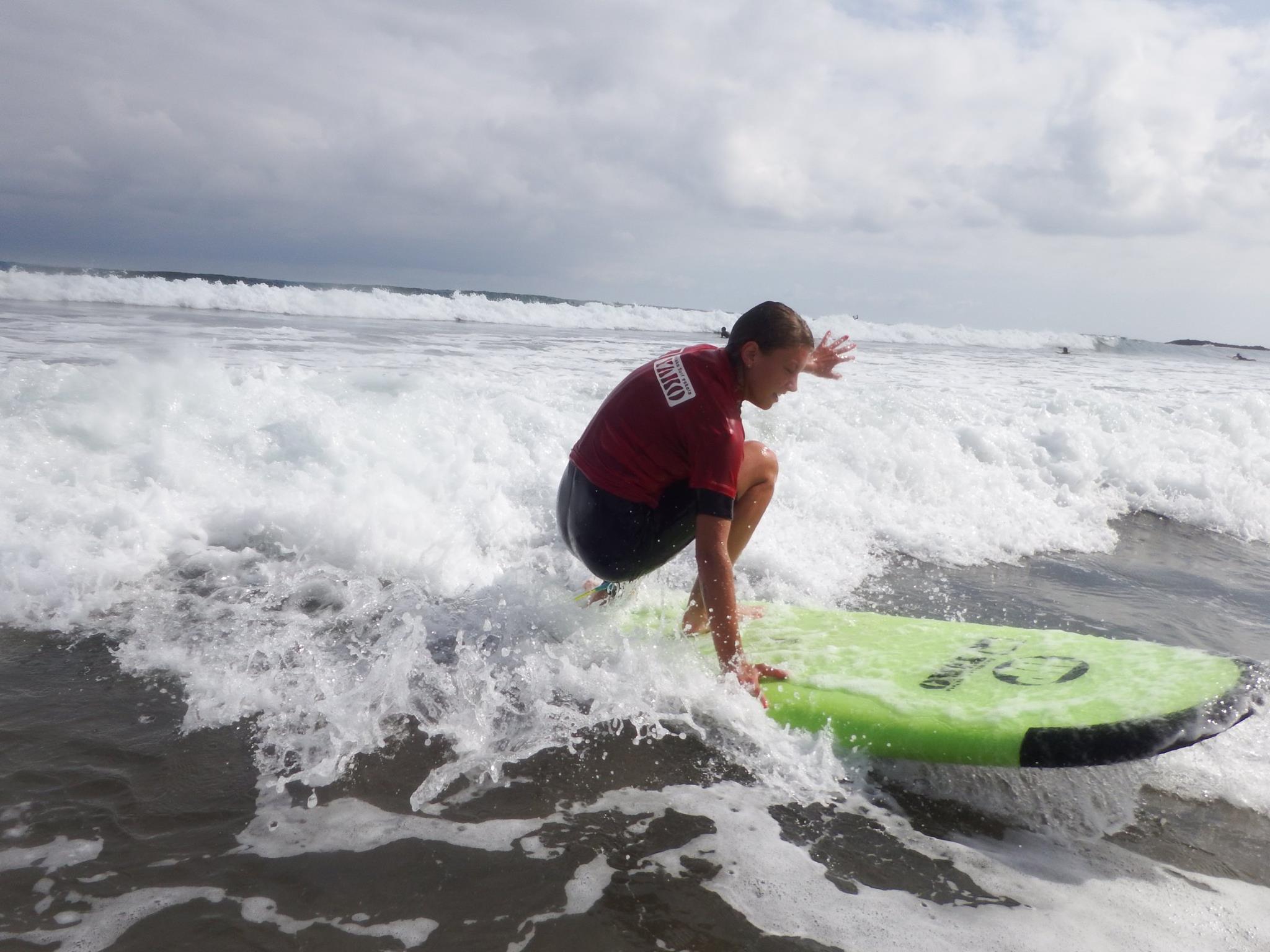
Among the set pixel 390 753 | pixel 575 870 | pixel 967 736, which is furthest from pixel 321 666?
pixel 967 736

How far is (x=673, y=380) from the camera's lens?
2811mm

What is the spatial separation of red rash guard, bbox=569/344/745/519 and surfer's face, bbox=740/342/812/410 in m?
0.06

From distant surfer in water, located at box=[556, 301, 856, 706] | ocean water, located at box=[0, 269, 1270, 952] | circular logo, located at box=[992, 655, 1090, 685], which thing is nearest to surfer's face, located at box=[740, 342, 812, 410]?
distant surfer in water, located at box=[556, 301, 856, 706]

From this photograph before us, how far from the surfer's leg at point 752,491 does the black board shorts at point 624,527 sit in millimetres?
226

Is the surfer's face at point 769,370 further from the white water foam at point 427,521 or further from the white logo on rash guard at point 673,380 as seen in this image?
the white water foam at point 427,521

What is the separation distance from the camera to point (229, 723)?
2547 mm

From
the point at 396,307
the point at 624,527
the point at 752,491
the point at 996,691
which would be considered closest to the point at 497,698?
the point at 624,527

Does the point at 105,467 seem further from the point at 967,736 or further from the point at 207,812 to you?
the point at 967,736

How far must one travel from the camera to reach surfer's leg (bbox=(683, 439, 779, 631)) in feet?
10.5

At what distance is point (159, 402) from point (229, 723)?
3.05 m

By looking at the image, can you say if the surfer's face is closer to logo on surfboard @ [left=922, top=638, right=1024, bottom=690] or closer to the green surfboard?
the green surfboard

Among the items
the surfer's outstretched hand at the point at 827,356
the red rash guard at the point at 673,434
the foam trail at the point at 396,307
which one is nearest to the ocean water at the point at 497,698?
A: the red rash guard at the point at 673,434

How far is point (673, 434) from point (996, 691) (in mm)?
1392

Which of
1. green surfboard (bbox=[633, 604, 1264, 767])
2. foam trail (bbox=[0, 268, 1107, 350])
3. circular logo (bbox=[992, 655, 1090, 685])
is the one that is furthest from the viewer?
foam trail (bbox=[0, 268, 1107, 350])
